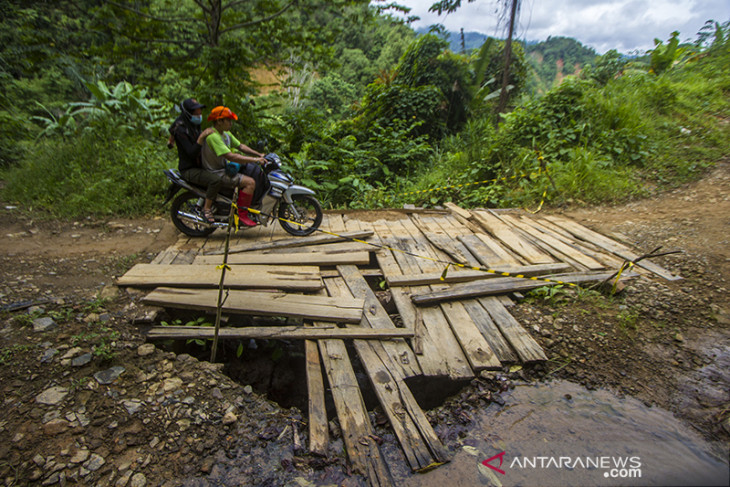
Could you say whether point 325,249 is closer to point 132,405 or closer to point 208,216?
point 208,216

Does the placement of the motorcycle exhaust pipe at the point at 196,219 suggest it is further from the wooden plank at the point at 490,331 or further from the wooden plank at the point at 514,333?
the wooden plank at the point at 514,333

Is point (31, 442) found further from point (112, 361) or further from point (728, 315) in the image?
point (728, 315)

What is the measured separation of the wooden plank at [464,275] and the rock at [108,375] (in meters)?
2.35

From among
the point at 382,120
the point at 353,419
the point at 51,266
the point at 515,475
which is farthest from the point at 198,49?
the point at 515,475

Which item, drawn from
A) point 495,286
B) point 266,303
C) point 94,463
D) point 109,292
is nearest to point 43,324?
point 109,292

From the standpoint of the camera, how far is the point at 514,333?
2.93 m

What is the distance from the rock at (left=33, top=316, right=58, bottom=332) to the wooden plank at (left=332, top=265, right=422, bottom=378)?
89.6 inches

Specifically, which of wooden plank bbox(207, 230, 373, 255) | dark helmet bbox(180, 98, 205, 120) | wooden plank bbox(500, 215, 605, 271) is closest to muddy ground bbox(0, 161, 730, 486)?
wooden plank bbox(500, 215, 605, 271)

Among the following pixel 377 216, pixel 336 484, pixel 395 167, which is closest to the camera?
pixel 336 484

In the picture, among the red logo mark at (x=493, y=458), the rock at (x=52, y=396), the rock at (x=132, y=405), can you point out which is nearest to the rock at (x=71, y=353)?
the rock at (x=52, y=396)

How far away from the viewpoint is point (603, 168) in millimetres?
6301

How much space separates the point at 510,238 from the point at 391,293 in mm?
2158

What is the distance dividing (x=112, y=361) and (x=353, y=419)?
1.79m

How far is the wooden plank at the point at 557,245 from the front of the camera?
3.96m
